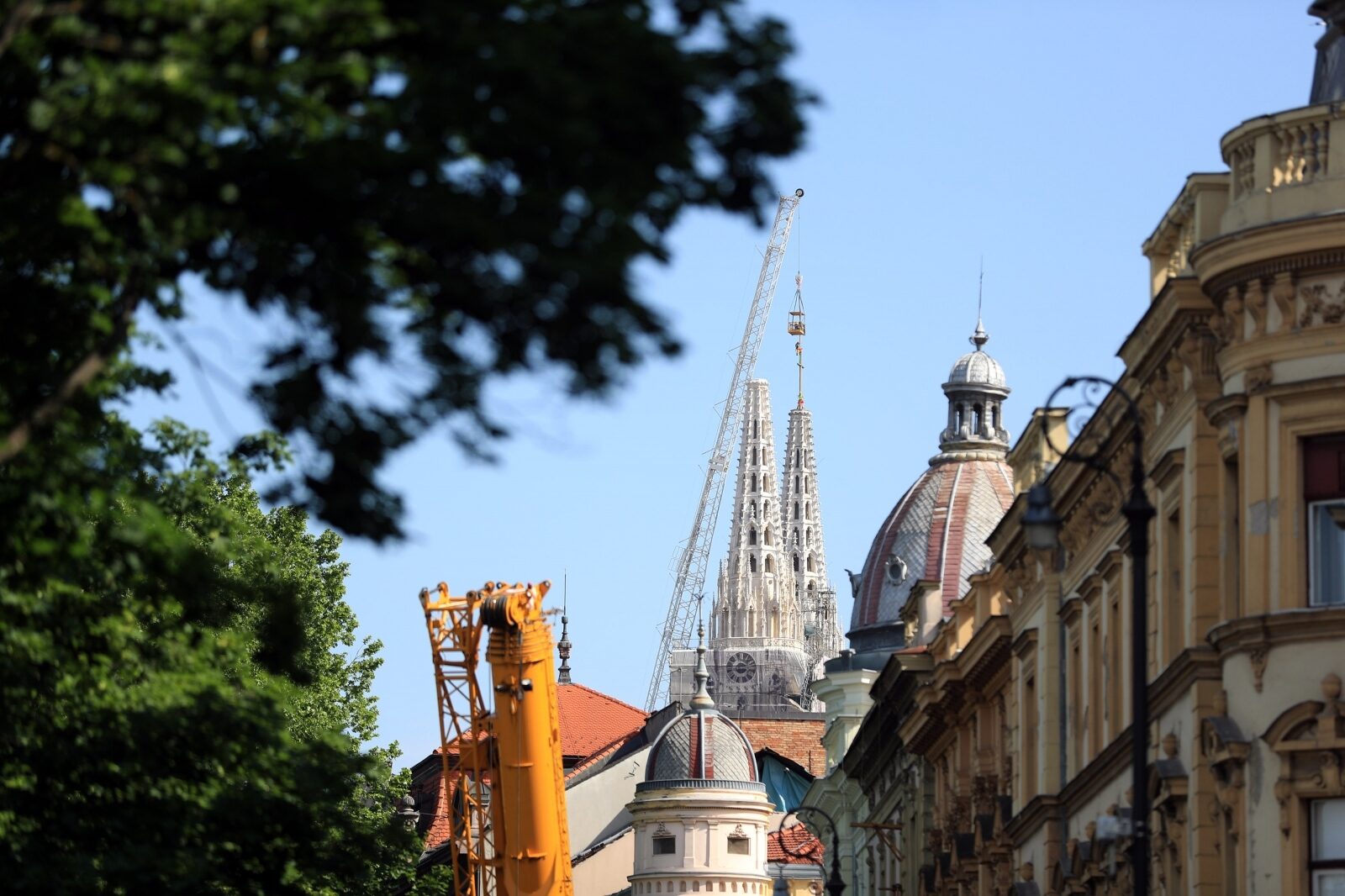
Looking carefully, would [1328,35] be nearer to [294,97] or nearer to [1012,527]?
[1012,527]

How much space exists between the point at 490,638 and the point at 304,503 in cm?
3050

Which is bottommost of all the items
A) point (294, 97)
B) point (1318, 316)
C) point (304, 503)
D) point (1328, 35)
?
point (304, 503)

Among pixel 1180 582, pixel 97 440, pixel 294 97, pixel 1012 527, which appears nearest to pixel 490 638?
pixel 1012 527

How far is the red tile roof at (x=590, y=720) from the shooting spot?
124250 mm

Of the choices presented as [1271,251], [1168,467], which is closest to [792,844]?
[1168,467]

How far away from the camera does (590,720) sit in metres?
128

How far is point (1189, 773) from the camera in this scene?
3238 cm

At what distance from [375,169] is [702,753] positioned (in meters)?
82.2

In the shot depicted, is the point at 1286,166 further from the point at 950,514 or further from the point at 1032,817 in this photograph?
the point at 950,514

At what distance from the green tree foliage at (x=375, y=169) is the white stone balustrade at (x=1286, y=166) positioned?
12.8 meters

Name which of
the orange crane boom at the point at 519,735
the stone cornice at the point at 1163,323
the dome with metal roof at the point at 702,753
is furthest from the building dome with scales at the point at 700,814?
the stone cornice at the point at 1163,323

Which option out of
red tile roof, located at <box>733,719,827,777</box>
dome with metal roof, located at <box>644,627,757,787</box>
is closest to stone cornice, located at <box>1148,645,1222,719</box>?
dome with metal roof, located at <box>644,627,757,787</box>

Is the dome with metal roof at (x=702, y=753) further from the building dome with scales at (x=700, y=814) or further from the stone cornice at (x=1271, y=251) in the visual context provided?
the stone cornice at (x=1271, y=251)

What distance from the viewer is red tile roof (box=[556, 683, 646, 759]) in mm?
124250
